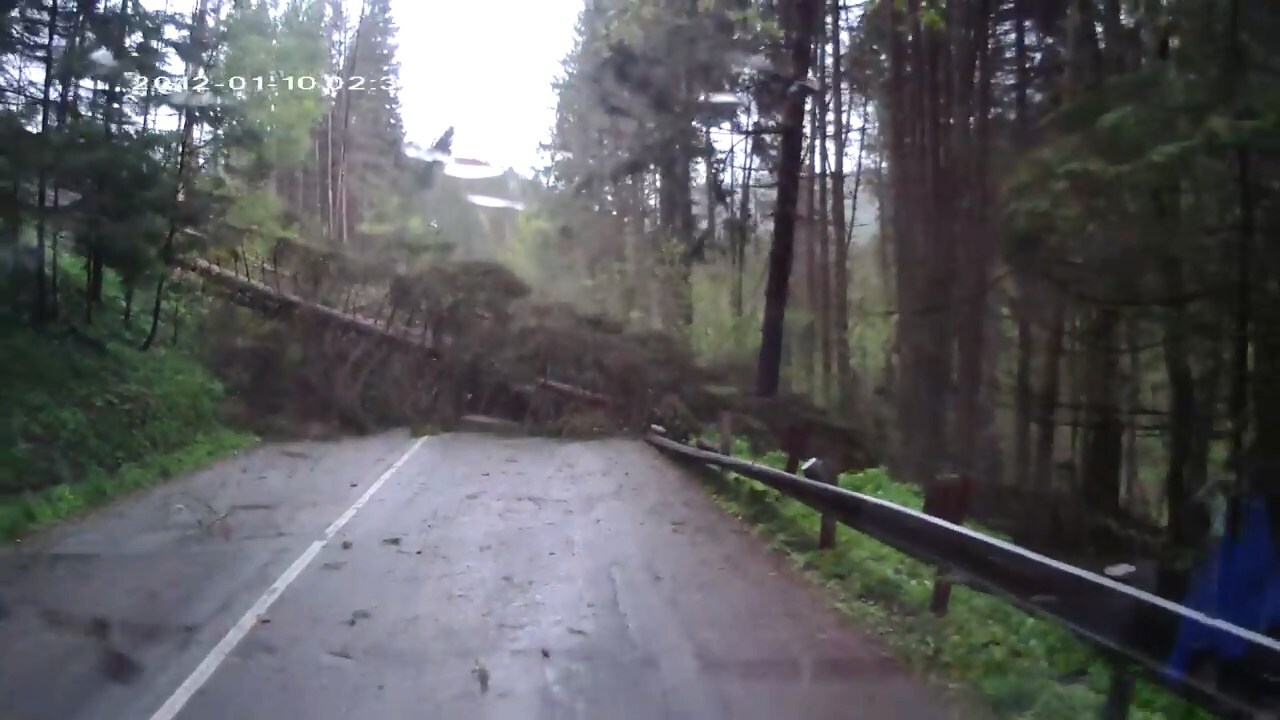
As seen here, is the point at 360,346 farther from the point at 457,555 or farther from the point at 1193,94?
the point at 1193,94

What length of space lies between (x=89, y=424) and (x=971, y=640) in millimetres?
14979

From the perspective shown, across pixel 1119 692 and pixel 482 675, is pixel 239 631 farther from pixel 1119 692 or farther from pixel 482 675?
pixel 1119 692

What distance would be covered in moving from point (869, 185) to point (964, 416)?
1312 cm

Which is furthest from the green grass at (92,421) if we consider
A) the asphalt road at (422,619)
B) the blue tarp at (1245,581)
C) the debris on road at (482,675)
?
the blue tarp at (1245,581)

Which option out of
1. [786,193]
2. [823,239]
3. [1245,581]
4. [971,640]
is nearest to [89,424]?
[786,193]

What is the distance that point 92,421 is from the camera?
63.1 ft

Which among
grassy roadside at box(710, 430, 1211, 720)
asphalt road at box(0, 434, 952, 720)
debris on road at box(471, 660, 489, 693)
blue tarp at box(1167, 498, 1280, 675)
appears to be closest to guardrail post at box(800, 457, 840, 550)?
grassy roadside at box(710, 430, 1211, 720)

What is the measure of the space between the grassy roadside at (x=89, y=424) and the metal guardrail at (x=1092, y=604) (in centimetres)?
974

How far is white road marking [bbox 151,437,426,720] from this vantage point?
6.87m

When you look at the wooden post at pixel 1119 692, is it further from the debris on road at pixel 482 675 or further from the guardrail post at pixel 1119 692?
the debris on road at pixel 482 675

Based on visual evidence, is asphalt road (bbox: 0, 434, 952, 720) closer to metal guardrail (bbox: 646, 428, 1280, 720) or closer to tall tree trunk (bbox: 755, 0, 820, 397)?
metal guardrail (bbox: 646, 428, 1280, 720)

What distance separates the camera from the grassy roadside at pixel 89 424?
1590 centimetres

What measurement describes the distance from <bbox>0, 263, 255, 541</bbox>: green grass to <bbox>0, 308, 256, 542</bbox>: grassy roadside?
2cm

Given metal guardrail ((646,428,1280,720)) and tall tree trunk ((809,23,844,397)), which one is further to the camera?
tall tree trunk ((809,23,844,397))
